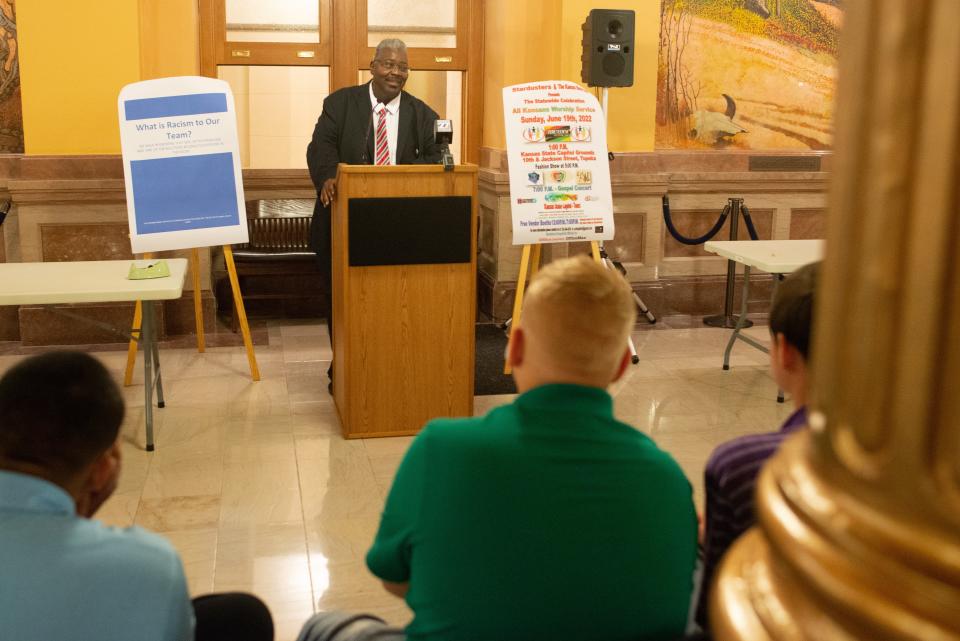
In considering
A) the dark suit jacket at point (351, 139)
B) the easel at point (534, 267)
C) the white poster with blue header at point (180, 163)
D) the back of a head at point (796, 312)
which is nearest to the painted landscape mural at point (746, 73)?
the easel at point (534, 267)

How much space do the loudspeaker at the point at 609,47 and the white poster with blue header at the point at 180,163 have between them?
2.28 m

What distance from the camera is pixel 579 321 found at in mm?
1676

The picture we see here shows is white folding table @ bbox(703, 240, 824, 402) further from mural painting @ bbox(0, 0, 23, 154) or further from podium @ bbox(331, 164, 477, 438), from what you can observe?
mural painting @ bbox(0, 0, 23, 154)

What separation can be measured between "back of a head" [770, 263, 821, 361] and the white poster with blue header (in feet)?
12.4

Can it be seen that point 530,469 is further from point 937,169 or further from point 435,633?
point 937,169

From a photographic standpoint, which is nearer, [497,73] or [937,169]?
[937,169]

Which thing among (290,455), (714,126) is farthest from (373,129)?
(714,126)

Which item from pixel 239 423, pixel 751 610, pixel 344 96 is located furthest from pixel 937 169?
pixel 344 96

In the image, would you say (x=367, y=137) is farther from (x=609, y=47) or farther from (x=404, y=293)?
(x=609, y=47)

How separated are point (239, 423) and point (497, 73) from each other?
3.39 m

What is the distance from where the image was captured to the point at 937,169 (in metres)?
0.32

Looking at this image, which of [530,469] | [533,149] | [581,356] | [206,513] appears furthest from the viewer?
[533,149]

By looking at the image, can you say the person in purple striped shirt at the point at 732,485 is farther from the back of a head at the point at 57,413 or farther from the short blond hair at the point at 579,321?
the back of a head at the point at 57,413

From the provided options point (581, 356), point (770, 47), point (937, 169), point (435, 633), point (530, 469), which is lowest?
point (435, 633)
